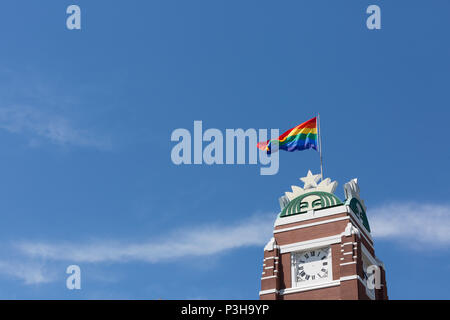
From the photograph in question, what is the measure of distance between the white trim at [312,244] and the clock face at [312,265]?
1.44 ft

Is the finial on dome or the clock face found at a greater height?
the finial on dome

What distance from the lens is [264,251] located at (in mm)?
61844

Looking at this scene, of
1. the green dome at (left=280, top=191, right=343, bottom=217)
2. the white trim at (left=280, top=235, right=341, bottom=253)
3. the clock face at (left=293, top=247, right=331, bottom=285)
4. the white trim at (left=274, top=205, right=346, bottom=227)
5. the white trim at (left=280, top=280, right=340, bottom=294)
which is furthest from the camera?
the green dome at (left=280, top=191, right=343, bottom=217)

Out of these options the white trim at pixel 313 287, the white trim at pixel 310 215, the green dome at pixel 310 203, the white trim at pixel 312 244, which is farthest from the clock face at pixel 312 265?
the green dome at pixel 310 203

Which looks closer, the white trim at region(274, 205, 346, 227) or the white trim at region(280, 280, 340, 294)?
the white trim at region(280, 280, 340, 294)

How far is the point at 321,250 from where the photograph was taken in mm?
60281

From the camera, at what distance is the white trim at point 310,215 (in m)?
61.1

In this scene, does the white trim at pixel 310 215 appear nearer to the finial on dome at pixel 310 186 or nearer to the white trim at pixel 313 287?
the finial on dome at pixel 310 186

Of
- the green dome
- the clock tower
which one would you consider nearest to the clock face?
the clock tower

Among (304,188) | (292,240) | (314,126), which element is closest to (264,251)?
(292,240)

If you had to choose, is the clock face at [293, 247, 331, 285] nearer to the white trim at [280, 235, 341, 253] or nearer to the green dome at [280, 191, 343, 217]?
the white trim at [280, 235, 341, 253]

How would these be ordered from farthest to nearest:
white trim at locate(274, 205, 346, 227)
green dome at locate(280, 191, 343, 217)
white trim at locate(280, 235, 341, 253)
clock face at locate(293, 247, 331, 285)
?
green dome at locate(280, 191, 343, 217) < white trim at locate(274, 205, 346, 227) < white trim at locate(280, 235, 341, 253) < clock face at locate(293, 247, 331, 285)

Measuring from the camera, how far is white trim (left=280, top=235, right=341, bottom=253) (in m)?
59.9
